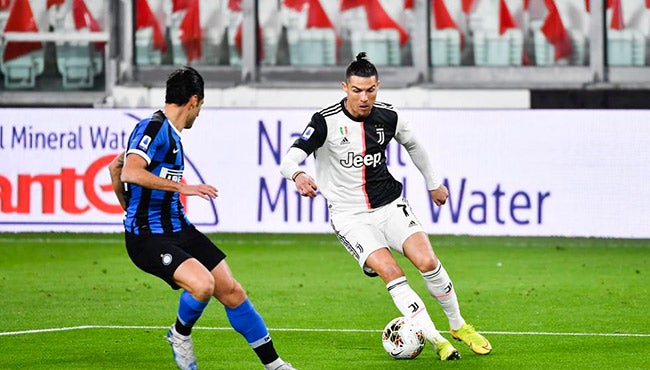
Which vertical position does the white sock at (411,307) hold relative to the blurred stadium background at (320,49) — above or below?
below

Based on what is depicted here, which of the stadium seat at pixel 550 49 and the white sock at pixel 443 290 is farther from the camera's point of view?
the stadium seat at pixel 550 49

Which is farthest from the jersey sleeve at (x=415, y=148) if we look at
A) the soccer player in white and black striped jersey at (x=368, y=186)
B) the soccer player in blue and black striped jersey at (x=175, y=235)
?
the soccer player in blue and black striped jersey at (x=175, y=235)

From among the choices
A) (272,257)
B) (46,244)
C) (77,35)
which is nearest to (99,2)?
(77,35)

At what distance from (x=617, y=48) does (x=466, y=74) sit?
90.7 inches

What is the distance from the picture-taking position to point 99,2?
24984 mm

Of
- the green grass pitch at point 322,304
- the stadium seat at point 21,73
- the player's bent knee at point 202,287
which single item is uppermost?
the stadium seat at point 21,73

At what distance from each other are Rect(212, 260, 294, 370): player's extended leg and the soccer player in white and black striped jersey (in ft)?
3.48

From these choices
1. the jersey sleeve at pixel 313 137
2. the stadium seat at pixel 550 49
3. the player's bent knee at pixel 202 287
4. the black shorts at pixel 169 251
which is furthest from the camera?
the stadium seat at pixel 550 49

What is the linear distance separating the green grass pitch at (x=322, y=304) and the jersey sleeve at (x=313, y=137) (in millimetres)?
1358

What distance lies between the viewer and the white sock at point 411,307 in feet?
32.2

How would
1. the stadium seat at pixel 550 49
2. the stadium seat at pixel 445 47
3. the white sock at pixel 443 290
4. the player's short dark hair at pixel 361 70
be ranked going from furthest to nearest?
the stadium seat at pixel 445 47, the stadium seat at pixel 550 49, the white sock at pixel 443 290, the player's short dark hair at pixel 361 70

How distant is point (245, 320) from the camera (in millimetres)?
9125

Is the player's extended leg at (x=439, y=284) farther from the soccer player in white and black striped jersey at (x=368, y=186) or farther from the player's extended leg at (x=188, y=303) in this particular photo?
the player's extended leg at (x=188, y=303)

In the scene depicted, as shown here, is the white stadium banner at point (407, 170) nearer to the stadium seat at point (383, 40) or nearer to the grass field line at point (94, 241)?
the grass field line at point (94, 241)
